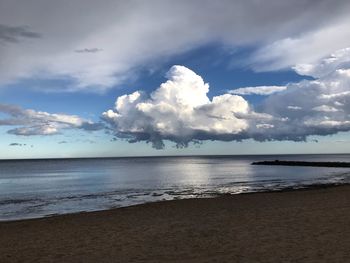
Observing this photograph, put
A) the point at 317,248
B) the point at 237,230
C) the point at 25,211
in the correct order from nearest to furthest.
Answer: the point at 317,248 < the point at 237,230 < the point at 25,211

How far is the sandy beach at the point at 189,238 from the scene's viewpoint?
456 inches

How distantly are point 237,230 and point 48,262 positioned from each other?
7.38 meters

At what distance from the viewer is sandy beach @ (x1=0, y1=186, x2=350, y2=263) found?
11.6 m

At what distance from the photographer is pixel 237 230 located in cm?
1542

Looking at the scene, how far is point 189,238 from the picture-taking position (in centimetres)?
1442

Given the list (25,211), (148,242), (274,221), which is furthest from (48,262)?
(25,211)

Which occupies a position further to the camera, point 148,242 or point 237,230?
point 237,230

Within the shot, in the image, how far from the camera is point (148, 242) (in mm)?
13938

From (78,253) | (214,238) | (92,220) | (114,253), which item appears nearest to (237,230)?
(214,238)

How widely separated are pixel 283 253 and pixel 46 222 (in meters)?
14.2

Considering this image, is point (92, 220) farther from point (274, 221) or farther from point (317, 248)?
point (317, 248)

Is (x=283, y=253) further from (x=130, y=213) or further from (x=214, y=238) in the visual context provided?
(x=130, y=213)

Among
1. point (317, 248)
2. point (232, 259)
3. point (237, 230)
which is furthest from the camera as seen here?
point (237, 230)

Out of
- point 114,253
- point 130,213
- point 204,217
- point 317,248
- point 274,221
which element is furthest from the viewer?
point 130,213
